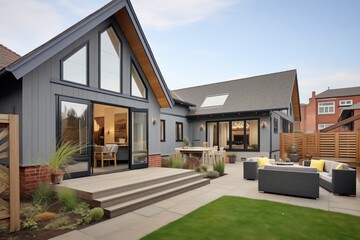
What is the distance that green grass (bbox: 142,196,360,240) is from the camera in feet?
12.3

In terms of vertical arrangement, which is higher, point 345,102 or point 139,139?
point 345,102

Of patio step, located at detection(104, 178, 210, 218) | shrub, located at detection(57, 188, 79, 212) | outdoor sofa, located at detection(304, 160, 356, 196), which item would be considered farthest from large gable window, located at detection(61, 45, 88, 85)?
outdoor sofa, located at detection(304, 160, 356, 196)

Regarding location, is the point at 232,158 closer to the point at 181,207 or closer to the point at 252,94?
the point at 252,94

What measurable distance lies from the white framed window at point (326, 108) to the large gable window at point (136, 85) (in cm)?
3166

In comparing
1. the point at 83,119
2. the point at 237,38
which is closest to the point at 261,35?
the point at 237,38

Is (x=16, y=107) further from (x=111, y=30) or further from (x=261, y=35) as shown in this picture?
(x=261, y=35)

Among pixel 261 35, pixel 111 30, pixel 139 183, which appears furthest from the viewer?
pixel 261 35

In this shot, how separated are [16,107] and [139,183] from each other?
379 cm

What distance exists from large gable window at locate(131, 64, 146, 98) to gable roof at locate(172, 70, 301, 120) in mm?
6934

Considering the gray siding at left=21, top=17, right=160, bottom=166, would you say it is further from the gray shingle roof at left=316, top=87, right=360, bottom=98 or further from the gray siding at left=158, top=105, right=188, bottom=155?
the gray shingle roof at left=316, top=87, right=360, bottom=98

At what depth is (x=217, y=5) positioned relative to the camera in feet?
37.8

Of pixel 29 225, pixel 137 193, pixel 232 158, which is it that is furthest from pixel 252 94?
pixel 29 225

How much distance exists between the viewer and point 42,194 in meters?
5.42

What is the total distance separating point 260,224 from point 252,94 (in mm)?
12577
